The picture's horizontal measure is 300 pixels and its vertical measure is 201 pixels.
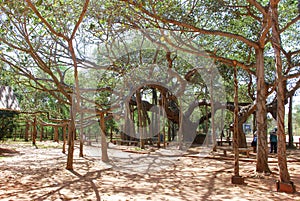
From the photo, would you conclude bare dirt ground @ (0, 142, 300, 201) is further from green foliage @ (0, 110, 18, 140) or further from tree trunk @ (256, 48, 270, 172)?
green foliage @ (0, 110, 18, 140)

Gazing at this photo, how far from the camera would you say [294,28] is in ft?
37.8

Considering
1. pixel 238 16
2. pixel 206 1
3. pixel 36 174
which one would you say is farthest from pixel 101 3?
pixel 36 174

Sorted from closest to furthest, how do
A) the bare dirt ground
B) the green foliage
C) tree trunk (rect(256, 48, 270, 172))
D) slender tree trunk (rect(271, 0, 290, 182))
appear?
the bare dirt ground < slender tree trunk (rect(271, 0, 290, 182)) < tree trunk (rect(256, 48, 270, 172)) < the green foliage

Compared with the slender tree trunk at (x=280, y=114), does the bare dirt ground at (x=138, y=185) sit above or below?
below

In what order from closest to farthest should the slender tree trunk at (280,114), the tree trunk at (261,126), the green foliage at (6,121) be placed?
the slender tree trunk at (280,114), the tree trunk at (261,126), the green foliage at (6,121)

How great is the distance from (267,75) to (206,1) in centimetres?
892

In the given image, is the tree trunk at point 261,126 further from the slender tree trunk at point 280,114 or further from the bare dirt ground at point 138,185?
the slender tree trunk at point 280,114

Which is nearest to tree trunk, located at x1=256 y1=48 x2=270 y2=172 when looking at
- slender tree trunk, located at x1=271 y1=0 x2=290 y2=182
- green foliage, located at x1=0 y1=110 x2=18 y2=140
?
slender tree trunk, located at x1=271 y1=0 x2=290 y2=182

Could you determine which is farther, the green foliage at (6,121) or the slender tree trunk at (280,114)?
the green foliage at (6,121)

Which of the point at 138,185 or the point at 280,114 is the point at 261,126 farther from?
the point at 138,185

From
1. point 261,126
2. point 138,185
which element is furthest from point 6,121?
point 261,126

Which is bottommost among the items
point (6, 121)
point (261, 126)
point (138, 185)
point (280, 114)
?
point (138, 185)

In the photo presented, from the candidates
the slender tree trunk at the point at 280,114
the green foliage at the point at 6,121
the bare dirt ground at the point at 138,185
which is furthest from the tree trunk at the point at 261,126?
the green foliage at the point at 6,121

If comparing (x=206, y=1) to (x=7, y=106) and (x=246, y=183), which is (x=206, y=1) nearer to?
(x=246, y=183)
